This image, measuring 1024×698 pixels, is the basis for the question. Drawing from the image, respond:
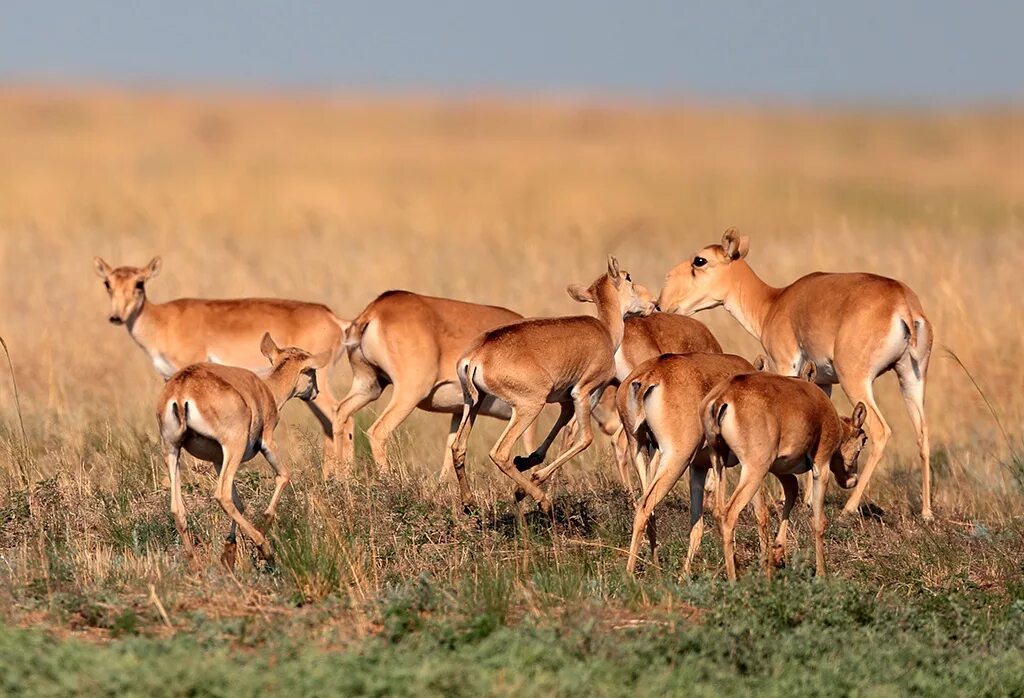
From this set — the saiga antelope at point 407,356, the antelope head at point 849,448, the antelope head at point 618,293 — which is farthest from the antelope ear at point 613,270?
the antelope head at point 849,448

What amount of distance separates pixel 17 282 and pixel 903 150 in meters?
55.0

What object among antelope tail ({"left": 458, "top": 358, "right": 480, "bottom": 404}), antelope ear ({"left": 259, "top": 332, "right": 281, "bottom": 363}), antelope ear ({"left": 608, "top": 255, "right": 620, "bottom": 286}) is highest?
antelope ear ({"left": 608, "top": 255, "right": 620, "bottom": 286})

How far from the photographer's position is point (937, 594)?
29.1 ft

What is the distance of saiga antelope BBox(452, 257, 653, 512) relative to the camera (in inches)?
400

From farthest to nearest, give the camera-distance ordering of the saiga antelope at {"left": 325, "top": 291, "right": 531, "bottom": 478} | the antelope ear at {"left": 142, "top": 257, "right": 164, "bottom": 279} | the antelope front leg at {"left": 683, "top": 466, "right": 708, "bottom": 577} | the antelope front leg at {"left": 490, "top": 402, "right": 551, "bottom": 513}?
the antelope ear at {"left": 142, "top": 257, "right": 164, "bottom": 279} → the saiga antelope at {"left": 325, "top": 291, "right": 531, "bottom": 478} → the antelope front leg at {"left": 490, "top": 402, "right": 551, "bottom": 513} → the antelope front leg at {"left": 683, "top": 466, "right": 708, "bottom": 577}

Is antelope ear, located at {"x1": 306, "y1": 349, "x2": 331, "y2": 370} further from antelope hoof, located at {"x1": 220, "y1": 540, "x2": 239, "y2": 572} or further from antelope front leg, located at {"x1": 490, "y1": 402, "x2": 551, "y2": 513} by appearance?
antelope hoof, located at {"x1": 220, "y1": 540, "x2": 239, "y2": 572}

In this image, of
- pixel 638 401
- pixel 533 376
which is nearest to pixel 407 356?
pixel 533 376

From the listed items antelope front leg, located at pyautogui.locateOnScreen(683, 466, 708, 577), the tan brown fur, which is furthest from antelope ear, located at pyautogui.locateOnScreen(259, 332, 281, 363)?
the tan brown fur

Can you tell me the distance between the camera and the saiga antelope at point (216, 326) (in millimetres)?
13281

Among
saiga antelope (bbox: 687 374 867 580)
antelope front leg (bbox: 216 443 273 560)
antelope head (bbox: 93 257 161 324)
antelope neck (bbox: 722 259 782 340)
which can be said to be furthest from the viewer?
antelope head (bbox: 93 257 161 324)

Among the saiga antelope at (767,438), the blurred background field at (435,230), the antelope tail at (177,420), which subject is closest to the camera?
the saiga antelope at (767,438)

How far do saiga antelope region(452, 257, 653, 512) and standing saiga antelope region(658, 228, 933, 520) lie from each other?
6.74ft

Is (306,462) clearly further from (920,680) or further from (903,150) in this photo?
(903,150)

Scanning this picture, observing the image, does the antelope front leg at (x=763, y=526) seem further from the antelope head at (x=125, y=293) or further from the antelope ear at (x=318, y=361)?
the antelope head at (x=125, y=293)
